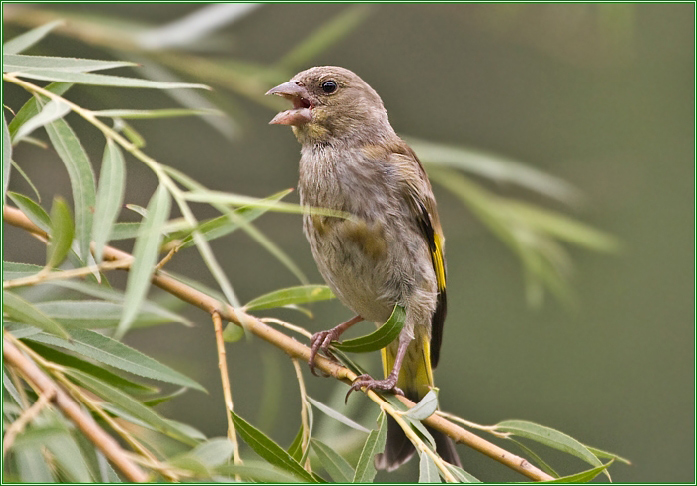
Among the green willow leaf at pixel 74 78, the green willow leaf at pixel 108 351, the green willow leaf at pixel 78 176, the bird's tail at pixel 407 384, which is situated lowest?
the bird's tail at pixel 407 384

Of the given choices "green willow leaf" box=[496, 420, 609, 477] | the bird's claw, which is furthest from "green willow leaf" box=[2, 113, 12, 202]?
"green willow leaf" box=[496, 420, 609, 477]

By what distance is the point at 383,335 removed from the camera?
2.09m

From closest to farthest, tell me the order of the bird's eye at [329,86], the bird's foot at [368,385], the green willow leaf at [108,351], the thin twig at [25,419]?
the thin twig at [25,419]
the green willow leaf at [108,351]
the bird's foot at [368,385]
the bird's eye at [329,86]

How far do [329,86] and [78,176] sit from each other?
146cm

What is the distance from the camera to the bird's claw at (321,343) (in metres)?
2.29

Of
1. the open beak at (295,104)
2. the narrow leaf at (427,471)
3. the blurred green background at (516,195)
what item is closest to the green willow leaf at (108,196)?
the narrow leaf at (427,471)

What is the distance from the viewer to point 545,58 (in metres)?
7.96

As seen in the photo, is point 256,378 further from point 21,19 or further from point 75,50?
point 21,19

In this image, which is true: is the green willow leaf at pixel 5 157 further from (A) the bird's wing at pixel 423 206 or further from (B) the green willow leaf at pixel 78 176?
(A) the bird's wing at pixel 423 206

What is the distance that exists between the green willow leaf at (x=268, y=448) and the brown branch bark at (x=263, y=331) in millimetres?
230

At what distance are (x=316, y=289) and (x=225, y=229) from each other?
47cm

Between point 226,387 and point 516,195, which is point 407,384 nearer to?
point 226,387

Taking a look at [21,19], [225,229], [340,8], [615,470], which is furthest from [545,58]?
[225,229]

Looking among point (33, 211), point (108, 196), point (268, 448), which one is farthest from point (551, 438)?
point (33, 211)
